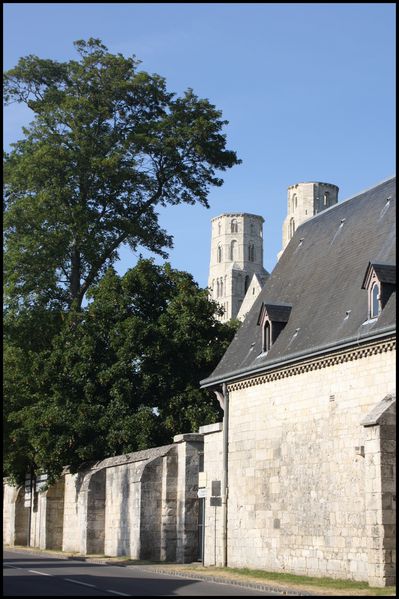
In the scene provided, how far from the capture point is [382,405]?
2072 centimetres

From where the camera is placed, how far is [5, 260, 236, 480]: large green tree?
3588 centimetres

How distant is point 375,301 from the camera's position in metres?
22.7

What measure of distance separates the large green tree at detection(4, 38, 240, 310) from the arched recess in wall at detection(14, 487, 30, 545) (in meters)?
9.24

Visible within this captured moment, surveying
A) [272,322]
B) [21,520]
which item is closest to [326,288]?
[272,322]

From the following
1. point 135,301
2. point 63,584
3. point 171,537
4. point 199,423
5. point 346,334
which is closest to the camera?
point 63,584

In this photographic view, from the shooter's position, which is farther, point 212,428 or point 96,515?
point 96,515

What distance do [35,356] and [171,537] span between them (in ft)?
34.5

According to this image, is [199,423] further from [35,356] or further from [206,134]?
[206,134]

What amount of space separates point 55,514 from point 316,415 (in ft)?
60.0

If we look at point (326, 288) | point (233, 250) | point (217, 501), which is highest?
point (233, 250)

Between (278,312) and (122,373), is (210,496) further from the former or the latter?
(122,373)

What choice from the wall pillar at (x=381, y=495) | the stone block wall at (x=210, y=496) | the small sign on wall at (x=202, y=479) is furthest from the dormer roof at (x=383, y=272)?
the small sign on wall at (x=202, y=479)

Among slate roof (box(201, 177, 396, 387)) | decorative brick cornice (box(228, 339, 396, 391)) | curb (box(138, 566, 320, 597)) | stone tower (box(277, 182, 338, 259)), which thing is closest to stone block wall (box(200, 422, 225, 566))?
slate roof (box(201, 177, 396, 387))

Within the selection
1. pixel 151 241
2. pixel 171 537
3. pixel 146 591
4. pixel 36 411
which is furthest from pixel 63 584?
pixel 151 241
